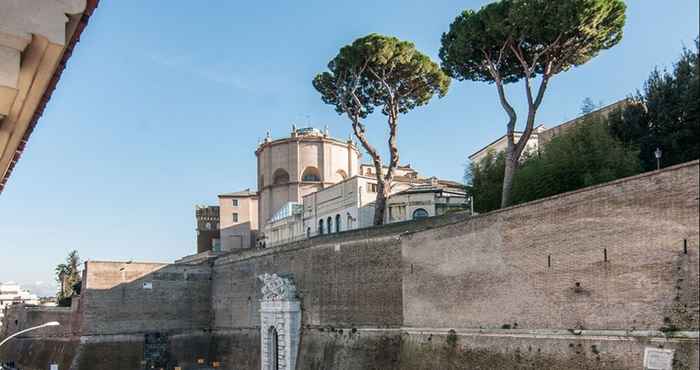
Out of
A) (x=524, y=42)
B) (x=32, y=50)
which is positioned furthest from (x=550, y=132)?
(x=32, y=50)

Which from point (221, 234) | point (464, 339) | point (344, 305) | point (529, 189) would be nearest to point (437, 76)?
point (529, 189)

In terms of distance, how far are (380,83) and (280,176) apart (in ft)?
57.1

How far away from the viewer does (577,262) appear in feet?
43.9

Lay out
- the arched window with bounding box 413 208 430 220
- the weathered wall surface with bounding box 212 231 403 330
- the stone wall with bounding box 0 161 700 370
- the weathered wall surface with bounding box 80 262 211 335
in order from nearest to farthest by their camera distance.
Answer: the stone wall with bounding box 0 161 700 370 < the weathered wall surface with bounding box 212 231 403 330 < the weathered wall surface with bounding box 80 262 211 335 < the arched window with bounding box 413 208 430 220

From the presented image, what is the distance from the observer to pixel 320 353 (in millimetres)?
22719

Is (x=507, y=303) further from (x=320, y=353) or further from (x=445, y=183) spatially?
(x=445, y=183)

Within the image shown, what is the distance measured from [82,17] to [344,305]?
2016 cm

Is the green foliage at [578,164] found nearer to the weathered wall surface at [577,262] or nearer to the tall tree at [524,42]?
the tall tree at [524,42]

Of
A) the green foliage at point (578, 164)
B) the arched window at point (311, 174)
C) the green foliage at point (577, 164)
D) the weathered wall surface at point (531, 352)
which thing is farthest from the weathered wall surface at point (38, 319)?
the green foliage at point (578, 164)

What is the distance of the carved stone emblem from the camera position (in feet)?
81.9

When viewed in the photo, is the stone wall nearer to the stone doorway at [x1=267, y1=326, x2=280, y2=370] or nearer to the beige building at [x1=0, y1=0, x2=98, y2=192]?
the stone doorway at [x1=267, y1=326, x2=280, y2=370]

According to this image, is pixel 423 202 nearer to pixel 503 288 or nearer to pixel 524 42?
pixel 524 42

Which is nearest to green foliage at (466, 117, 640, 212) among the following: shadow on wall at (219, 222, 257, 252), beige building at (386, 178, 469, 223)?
beige building at (386, 178, 469, 223)

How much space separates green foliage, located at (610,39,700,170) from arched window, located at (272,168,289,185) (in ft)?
87.5
